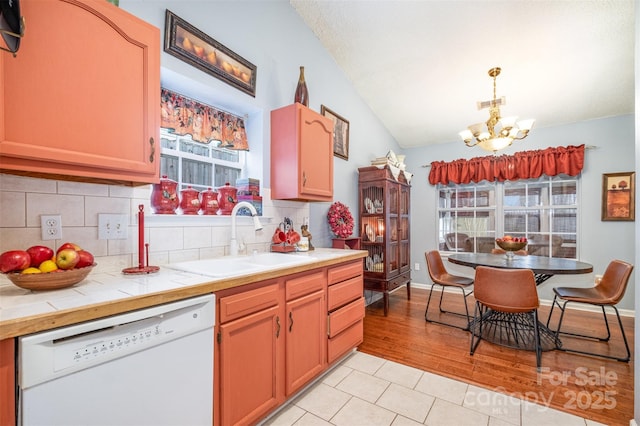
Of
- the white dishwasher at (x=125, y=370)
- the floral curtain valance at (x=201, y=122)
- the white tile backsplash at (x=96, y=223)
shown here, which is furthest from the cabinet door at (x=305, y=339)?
the floral curtain valance at (x=201, y=122)

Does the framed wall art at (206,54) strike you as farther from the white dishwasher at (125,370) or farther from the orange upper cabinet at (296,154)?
the white dishwasher at (125,370)

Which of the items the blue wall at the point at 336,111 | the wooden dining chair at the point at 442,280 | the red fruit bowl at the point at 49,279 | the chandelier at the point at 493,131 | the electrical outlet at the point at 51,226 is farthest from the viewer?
the wooden dining chair at the point at 442,280

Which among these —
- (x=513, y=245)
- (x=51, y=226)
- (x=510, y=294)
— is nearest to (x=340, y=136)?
(x=513, y=245)

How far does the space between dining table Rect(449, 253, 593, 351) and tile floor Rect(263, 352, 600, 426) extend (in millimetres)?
721

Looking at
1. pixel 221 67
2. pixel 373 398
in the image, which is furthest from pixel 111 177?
pixel 373 398

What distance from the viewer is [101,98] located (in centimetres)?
121

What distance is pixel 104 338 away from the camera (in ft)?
3.00

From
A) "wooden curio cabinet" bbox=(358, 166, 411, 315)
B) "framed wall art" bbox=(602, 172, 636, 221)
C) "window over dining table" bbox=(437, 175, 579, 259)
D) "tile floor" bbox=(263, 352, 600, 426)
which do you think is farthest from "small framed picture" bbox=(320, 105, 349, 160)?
"framed wall art" bbox=(602, 172, 636, 221)

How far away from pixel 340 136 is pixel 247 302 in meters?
2.54

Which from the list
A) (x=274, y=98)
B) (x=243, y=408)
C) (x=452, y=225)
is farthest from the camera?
(x=452, y=225)

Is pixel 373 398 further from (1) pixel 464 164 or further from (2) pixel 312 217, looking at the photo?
(1) pixel 464 164

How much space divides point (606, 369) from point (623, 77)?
288cm

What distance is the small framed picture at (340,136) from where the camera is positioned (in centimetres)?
337

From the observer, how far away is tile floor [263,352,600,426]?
1670mm
